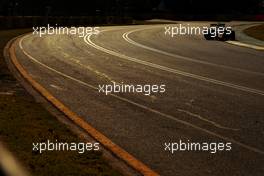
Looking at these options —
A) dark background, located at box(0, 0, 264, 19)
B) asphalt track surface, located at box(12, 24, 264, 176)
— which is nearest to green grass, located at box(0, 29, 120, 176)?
asphalt track surface, located at box(12, 24, 264, 176)

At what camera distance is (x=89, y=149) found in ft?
21.0

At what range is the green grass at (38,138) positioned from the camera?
538cm

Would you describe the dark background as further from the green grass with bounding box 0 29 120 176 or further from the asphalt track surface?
the green grass with bounding box 0 29 120 176

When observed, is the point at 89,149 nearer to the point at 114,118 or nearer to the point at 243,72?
the point at 114,118

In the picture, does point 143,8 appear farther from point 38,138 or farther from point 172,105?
point 38,138

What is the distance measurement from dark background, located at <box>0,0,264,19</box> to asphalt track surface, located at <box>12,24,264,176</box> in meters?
61.0

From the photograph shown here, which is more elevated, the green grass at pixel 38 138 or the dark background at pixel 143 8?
the green grass at pixel 38 138

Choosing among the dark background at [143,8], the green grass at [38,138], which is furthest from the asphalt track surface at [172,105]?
the dark background at [143,8]

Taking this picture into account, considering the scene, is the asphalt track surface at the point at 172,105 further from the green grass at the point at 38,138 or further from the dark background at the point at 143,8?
the dark background at the point at 143,8

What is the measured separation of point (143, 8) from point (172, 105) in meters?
98.8

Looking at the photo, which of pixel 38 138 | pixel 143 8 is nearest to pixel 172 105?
pixel 38 138

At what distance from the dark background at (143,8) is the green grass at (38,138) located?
68440 mm

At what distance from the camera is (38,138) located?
666 cm

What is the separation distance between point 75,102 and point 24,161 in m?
4.54
